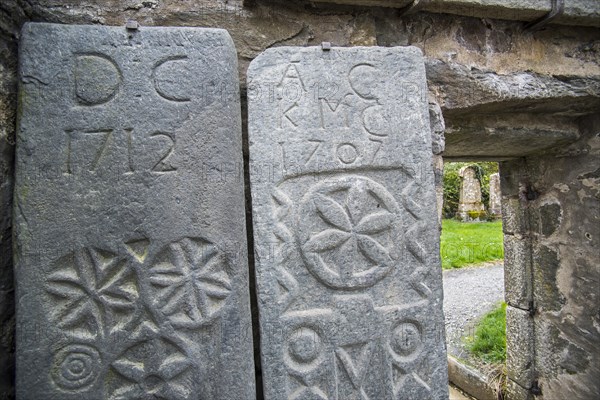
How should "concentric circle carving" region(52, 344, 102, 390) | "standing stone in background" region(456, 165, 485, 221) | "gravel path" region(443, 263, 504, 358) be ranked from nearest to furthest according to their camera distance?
"concentric circle carving" region(52, 344, 102, 390) < "gravel path" region(443, 263, 504, 358) < "standing stone in background" region(456, 165, 485, 221)

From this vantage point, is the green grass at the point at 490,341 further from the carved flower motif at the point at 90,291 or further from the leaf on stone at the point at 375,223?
the carved flower motif at the point at 90,291

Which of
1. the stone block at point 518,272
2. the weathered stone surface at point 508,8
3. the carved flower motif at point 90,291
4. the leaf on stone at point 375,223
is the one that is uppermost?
the weathered stone surface at point 508,8

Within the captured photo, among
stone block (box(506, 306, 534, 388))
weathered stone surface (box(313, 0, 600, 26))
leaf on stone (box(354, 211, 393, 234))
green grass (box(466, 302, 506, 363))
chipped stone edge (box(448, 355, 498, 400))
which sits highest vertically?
weathered stone surface (box(313, 0, 600, 26))

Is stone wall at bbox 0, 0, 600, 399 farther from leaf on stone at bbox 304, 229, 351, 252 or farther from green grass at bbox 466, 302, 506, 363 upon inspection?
green grass at bbox 466, 302, 506, 363

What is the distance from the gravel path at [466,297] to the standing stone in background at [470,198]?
4.25m

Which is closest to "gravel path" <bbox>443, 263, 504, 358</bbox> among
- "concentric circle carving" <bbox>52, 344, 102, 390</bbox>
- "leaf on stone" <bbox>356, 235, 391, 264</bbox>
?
"leaf on stone" <bbox>356, 235, 391, 264</bbox>

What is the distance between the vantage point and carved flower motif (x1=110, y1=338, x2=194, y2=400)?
3.26 ft

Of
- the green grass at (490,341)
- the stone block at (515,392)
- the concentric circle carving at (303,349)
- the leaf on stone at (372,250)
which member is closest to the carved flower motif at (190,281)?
the concentric circle carving at (303,349)

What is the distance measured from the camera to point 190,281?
102cm

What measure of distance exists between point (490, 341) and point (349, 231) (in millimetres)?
2430

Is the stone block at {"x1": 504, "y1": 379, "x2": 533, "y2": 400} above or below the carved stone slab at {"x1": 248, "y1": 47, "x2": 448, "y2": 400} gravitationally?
below

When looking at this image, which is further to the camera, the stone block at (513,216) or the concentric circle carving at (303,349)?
the stone block at (513,216)

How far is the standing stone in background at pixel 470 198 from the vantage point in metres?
9.50

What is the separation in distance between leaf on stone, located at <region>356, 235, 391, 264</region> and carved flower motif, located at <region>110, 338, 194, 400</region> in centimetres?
59
